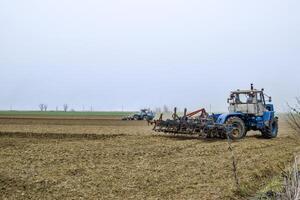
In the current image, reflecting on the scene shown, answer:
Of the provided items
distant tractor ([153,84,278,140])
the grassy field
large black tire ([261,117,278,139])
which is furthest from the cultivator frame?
the grassy field

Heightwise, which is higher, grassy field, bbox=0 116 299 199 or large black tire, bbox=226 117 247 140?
large black tire, bbox=226 117 247 140

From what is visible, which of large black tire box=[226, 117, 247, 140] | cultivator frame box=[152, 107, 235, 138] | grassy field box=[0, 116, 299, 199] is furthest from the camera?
large black tire box=[226, 117, 247, 140]

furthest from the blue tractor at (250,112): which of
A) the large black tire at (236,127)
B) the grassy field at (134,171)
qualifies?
the grassy field at (134,171)

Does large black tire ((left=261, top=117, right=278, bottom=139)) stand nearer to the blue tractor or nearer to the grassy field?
the blue tractor

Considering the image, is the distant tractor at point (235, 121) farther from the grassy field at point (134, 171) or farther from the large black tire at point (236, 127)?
the grassy field at point (134, 171)

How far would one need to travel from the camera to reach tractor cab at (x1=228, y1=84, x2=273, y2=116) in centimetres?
2397

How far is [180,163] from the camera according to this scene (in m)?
14.3

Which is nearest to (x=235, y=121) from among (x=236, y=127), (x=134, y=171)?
(x=236, y=127)

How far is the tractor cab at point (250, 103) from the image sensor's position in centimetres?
2397

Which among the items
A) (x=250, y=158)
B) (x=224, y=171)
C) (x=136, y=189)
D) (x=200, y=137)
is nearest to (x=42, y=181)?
(x=136, y=189)

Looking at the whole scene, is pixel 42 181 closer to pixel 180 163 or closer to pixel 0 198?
pixel 0 198

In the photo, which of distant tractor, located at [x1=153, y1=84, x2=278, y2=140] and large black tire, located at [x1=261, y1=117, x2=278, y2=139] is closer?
distant tractor, located at [x1=153, y1=84, x2=278, y2=140]

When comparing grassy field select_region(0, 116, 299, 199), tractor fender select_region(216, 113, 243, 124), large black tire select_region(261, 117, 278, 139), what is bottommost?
grassy field select_region(0, 116, 299, 199)

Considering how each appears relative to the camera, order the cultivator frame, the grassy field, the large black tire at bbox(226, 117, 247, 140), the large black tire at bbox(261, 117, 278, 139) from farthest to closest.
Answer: the large black tire at bbox(261, 117, 278, 139) → the large black tire at bbox(226, 117, 247, 140) → the cultivator frame → the grassy field
